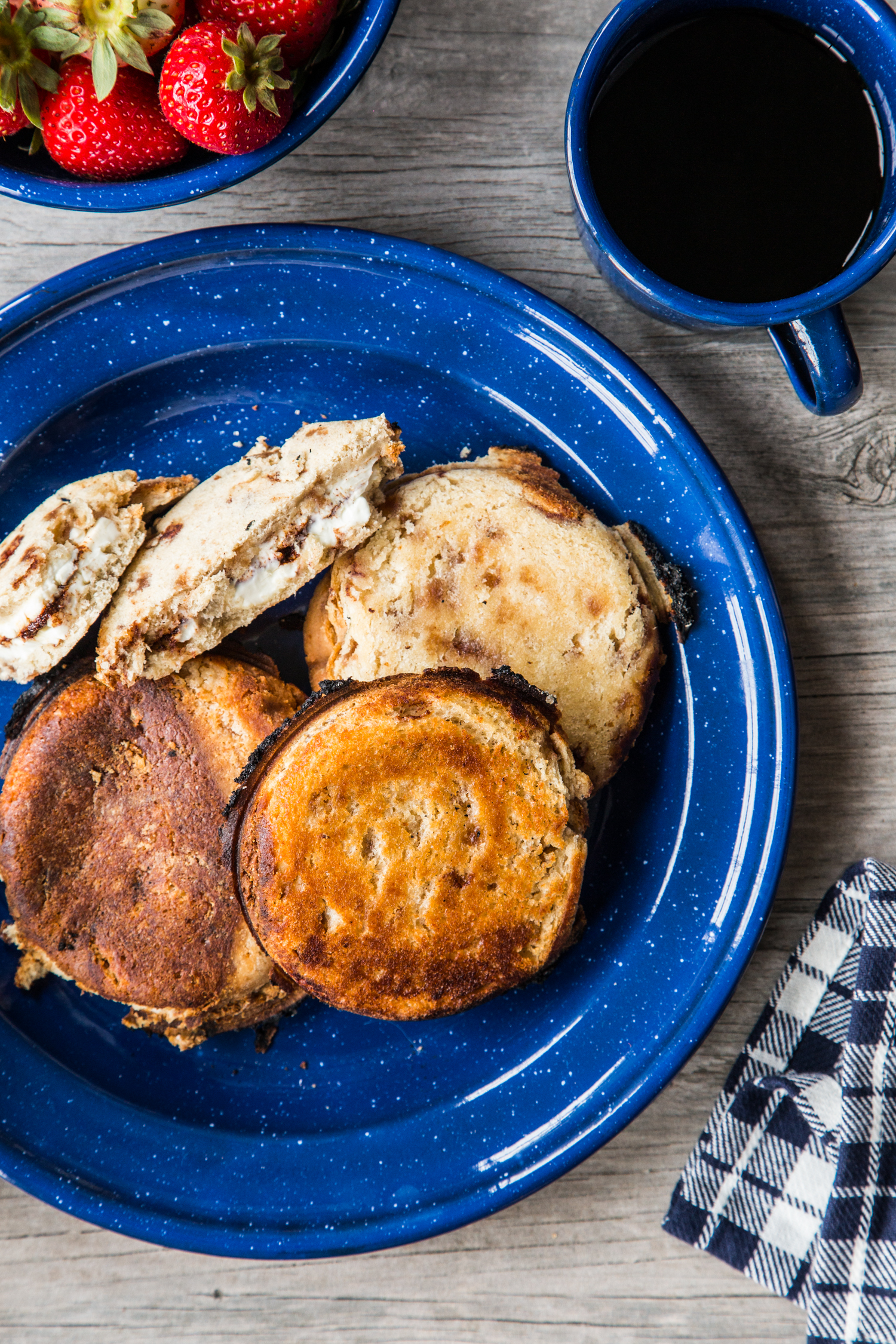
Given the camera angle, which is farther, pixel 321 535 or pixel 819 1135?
pixel 819 1135

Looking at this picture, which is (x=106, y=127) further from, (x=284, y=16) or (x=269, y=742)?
(x=269, y=742)

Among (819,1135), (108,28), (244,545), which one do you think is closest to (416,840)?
(244,545)

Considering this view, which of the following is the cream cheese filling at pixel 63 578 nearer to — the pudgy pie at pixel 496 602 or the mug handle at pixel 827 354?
the pudgy pie at pixel 496 602

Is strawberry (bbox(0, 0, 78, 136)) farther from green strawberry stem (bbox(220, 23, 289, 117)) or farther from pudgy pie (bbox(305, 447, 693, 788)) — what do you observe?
pudgy pie (bbox(305, 447, 693, 788))

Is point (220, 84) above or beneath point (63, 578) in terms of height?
above

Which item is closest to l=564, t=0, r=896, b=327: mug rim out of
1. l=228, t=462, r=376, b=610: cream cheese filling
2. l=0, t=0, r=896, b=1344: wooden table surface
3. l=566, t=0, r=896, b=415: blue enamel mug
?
l=566, t=0, r=896, b=415: blue enamel mug

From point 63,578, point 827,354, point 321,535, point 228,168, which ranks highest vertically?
point 228,168
